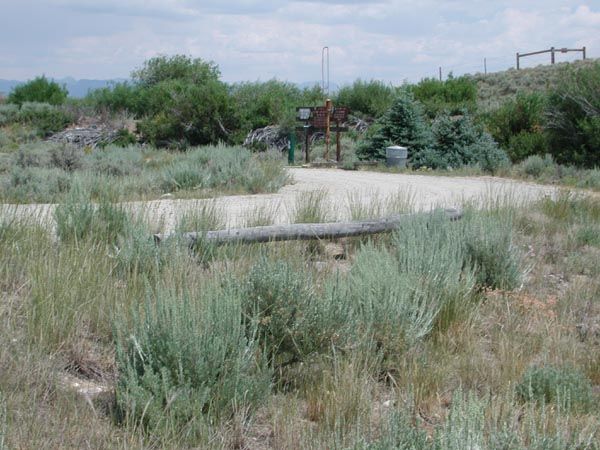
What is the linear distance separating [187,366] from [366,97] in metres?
30.6

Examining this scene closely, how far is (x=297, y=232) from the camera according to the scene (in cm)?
866

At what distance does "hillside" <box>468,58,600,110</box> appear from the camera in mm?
44684

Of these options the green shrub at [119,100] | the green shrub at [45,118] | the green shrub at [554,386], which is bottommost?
the green shrub at [554,386]

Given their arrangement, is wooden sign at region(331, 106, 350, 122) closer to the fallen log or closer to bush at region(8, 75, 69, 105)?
the fallen log

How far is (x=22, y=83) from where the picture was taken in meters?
48.7

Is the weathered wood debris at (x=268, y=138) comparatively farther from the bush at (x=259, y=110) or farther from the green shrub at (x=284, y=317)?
the green shrub at (x=284, y=317)

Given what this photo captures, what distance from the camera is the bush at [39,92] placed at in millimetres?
45812

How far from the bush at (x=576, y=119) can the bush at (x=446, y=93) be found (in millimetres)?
A: 8852

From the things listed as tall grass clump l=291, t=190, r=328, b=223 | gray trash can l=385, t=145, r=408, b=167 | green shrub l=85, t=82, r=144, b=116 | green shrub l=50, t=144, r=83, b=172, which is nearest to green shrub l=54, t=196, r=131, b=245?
tall grass clump l=291, t=190, r=328, b=223

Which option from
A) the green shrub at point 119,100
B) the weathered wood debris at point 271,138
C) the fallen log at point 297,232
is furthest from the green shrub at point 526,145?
the green shrub at point 119,100

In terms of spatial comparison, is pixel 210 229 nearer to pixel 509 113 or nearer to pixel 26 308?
pixel 26 308

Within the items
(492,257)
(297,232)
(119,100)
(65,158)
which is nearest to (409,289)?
(492,257)

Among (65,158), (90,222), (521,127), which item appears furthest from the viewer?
(521,127)

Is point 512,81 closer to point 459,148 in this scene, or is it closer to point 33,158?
point 459,148
